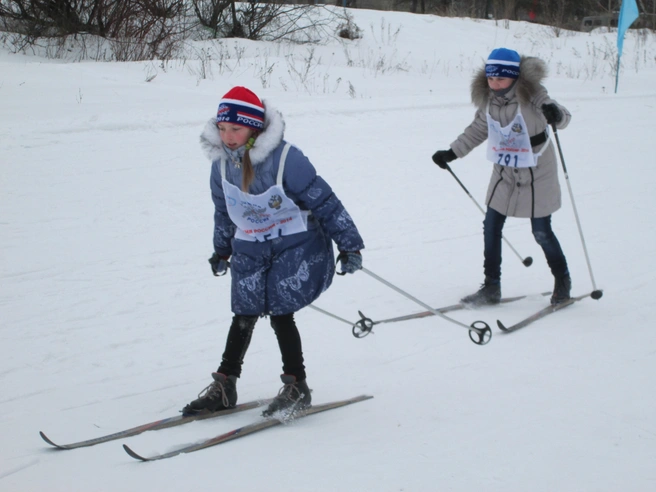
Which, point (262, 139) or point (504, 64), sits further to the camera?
point (504, 64)

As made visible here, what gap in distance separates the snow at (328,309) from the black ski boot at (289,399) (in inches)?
4.1

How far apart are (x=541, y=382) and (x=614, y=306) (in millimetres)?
1484

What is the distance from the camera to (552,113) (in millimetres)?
4363

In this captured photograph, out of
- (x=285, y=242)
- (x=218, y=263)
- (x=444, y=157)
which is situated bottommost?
(x=218, y=263)

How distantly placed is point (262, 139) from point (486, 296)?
8.38 ft

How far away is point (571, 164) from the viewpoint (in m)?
8.79

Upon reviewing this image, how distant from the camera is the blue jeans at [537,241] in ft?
15.7

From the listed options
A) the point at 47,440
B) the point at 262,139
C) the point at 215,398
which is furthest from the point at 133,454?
the point at 262,139

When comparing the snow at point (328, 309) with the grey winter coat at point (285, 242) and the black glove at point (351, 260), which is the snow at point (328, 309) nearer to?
the grey winter coat at point (285, 242)

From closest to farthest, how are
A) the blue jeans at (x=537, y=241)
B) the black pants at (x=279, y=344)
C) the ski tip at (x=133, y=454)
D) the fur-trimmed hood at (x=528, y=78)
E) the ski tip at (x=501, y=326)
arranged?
the ski tip at (x=133, y=454) < the black pants at (x=279, y=344) < the ski tip at (x=501, y=326) < the fur-trimmed hood at (x=528, y=78) < the blue jeans at (x=537, y=241)

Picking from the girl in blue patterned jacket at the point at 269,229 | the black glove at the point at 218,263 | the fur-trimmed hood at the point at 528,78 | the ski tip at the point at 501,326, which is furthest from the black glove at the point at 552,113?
the black glove at the point at 218,263

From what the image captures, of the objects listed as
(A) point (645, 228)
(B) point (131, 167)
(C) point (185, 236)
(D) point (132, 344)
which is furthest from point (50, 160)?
(A) point (645, 228)

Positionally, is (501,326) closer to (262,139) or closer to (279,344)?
(279,344)

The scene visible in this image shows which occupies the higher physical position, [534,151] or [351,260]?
[534,151]
